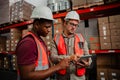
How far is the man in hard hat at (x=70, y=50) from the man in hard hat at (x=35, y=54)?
2.72ft

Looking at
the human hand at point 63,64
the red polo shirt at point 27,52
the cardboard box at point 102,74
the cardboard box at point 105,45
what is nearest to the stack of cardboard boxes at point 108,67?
the cardboard box at point 102,74

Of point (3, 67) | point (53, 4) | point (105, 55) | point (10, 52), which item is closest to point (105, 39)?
point (105, 55)

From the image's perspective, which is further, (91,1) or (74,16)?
(91,1)

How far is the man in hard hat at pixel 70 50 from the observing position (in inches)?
99.3

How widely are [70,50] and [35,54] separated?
123 centimetres

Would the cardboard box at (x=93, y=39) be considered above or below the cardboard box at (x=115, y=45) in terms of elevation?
above

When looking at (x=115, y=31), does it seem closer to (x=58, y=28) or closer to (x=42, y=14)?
(x=58, y=28)

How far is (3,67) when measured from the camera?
6.33 metres

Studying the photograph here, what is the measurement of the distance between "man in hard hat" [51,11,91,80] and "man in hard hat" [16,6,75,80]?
0.83 metres

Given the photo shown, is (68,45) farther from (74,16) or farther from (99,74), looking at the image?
(99,74)

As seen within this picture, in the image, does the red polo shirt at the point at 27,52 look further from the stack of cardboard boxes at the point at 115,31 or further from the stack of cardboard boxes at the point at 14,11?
the stack of cardboard boxes at the point at 14,11

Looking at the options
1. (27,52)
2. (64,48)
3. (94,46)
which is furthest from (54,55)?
(94,46)

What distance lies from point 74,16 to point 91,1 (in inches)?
43.9

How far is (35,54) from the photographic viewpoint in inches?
58.2
